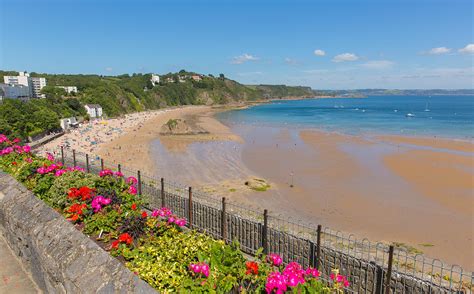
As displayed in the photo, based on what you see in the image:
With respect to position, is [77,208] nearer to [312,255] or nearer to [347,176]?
[312,255]

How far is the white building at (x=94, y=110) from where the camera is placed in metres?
80.2

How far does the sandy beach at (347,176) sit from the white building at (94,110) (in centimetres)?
3853

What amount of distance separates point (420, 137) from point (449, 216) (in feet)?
109

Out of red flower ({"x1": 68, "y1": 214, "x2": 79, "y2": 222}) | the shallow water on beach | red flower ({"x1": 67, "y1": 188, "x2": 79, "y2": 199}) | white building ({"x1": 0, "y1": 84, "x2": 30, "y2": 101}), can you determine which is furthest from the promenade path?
white building ({"x1": 0, "y1": 84, "x2": 30, "y2": 101})

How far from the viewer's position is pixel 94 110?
A: 81.7 meters

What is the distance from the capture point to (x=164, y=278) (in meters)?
3.74

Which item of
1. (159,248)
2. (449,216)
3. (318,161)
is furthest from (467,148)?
(159,248)

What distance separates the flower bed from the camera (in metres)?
3.56

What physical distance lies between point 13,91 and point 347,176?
84.6m

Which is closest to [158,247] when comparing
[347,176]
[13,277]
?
[13,277]

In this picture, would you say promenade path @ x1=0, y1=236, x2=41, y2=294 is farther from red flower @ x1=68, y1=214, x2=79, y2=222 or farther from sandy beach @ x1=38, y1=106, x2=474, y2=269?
sandy beach @ x1=38, y1=106, x2=474, y2=269

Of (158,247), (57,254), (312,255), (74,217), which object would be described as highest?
(57,254)

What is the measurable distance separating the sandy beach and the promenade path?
43.8 ft

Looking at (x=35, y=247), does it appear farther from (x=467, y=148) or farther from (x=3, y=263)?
(x=467, y=148)
